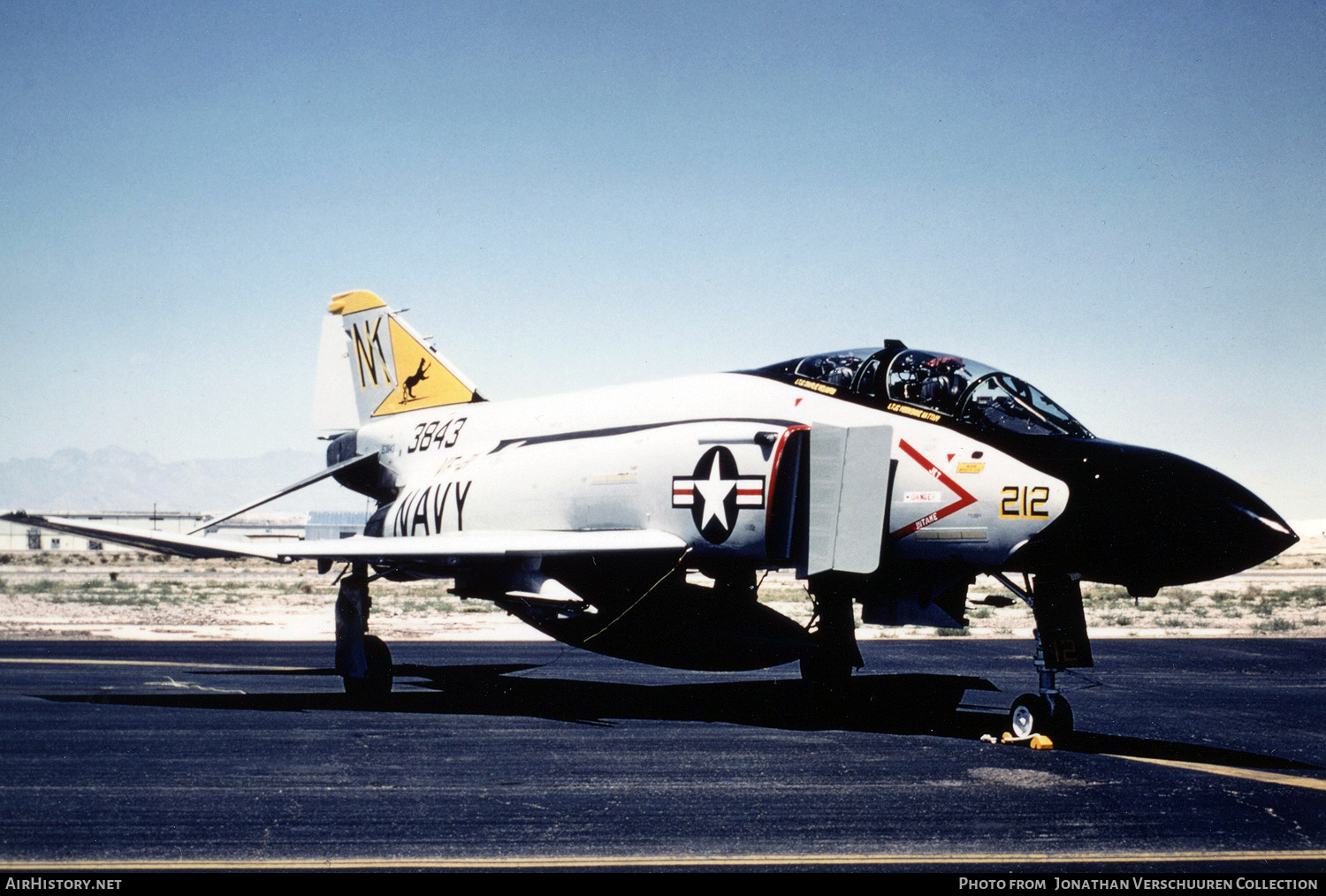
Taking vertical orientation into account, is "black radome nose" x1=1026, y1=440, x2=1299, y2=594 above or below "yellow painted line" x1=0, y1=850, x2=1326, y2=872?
above

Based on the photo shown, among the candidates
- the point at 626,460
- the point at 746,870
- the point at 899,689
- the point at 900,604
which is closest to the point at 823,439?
the point at 900,604

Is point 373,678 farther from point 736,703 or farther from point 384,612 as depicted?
point 384,612

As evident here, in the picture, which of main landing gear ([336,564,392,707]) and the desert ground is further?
the desert ground

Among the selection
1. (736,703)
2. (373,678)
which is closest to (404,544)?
(373,678)

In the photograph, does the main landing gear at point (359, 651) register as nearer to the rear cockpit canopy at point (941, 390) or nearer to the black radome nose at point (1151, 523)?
the rear cockpit canopy at point (941, 390)

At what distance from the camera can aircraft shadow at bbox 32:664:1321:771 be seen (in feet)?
33.2

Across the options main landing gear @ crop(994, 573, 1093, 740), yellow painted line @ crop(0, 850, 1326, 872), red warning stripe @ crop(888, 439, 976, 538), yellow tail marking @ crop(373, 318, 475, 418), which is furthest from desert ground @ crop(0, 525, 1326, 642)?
yellow tail marking @ crop(373, 318, 475, 418)

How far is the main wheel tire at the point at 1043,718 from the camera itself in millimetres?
9469

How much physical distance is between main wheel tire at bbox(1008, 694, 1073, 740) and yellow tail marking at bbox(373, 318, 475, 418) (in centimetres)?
1144

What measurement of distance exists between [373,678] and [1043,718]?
7895 millimetres

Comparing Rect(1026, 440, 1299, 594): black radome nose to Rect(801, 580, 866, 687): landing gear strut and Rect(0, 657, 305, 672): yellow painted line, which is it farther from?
Rect(0, 657, 305, 672): yellow painted line

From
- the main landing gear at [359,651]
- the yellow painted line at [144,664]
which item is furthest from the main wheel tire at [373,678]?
the yellow painted line at [144,664]

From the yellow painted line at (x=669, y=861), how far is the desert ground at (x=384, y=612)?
3727mm
